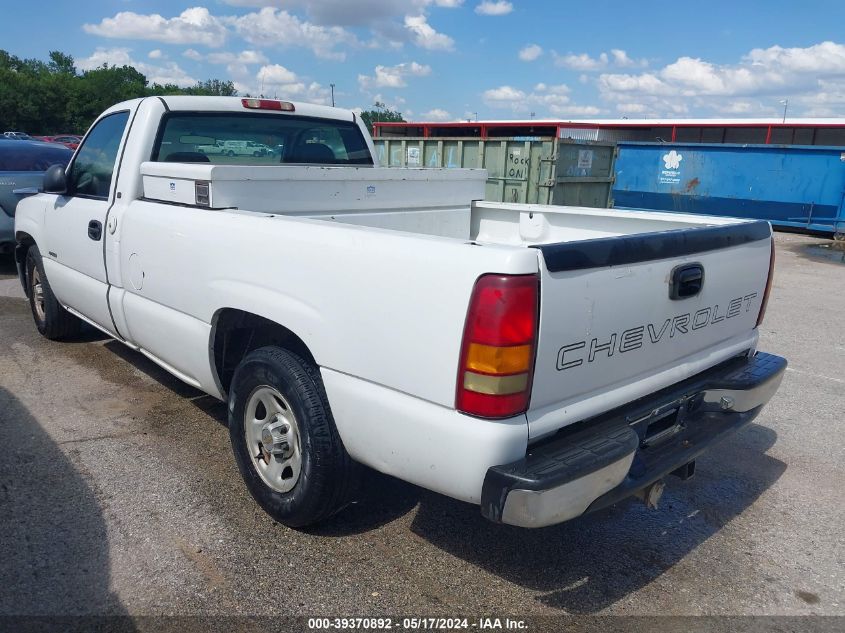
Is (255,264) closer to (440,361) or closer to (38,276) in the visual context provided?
(440,361)

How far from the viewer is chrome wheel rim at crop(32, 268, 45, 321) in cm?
589

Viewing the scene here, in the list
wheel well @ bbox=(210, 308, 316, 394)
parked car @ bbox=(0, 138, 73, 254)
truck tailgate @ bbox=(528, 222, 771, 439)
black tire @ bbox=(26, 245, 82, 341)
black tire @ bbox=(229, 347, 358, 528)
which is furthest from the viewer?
parked car @ bbox=(0, 138, 73, 254)

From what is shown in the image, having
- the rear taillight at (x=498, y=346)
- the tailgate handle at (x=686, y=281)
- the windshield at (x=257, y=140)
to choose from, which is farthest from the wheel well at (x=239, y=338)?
the tailgate handle at (x=686, y=281)

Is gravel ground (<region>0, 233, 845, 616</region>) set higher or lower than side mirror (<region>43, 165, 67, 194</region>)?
lower

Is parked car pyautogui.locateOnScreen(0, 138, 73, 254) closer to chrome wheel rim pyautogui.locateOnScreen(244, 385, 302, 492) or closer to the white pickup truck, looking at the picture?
the white pickup truck

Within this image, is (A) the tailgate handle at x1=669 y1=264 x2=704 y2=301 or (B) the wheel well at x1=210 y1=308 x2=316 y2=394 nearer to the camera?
(A) the tailgate handle at x1=669 y1=264 x2=704 y2=301

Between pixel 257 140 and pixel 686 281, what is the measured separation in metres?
3.24

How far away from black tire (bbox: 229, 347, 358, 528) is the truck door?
183 centimetres

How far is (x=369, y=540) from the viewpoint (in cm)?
314

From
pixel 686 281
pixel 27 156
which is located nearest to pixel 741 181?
pixel 27 156

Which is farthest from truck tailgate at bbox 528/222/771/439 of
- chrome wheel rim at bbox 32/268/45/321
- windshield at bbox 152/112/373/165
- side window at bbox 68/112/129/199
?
chrome wheel rim at bbox 32/268/45/321

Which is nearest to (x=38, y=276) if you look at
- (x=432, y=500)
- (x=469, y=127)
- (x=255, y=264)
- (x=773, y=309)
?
(x=255, y=264)

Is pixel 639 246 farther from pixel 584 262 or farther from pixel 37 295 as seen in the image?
pixel 37 295

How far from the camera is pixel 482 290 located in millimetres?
2205
